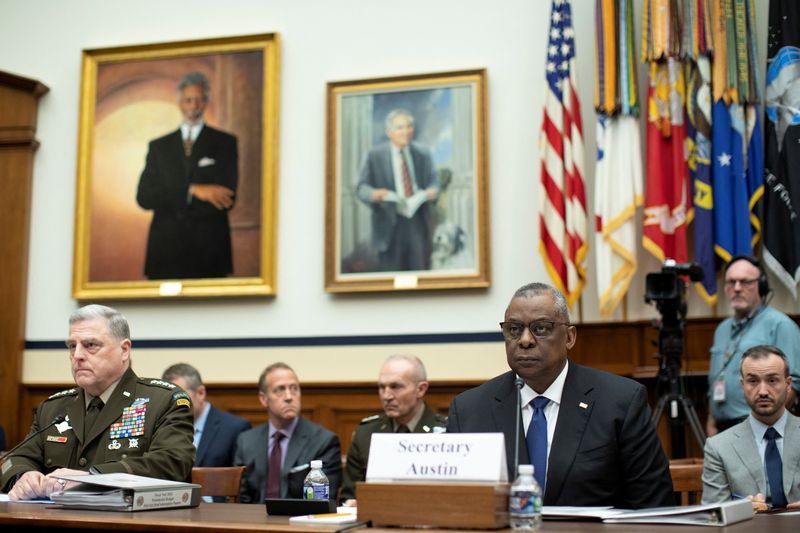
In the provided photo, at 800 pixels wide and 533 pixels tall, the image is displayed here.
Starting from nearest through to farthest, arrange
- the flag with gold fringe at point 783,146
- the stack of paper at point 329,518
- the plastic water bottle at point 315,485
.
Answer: the stack of paper at point 329,518 < the plastic water bottle at point 315,485 < the flag with gold fringe at point 783,146

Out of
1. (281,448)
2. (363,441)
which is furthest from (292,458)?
(363,441)

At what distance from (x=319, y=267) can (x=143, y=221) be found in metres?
1.48

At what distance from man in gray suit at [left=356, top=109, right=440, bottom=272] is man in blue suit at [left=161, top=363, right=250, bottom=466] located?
1.74 meters

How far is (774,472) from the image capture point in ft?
13.5

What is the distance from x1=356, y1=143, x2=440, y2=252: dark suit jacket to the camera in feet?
23.6

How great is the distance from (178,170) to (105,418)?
407cm

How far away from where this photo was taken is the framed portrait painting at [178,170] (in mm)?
7523

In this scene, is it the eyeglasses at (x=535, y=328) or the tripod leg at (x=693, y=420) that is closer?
the eyeglasses at (x=535, y=328)

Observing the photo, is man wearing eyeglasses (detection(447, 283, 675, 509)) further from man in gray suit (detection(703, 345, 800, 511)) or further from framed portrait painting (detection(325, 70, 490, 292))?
framed portrait painting (detection(325, 70, 490, 292))

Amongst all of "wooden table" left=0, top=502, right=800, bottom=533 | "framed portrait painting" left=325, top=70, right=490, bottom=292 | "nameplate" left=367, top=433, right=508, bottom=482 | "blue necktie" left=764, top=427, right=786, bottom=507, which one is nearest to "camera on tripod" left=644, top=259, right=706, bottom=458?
"blue necktie" left=764, top=427, right=786, bottom=507

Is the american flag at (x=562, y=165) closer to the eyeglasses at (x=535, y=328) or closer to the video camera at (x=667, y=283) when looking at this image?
the video camera at (x=667, y=283)

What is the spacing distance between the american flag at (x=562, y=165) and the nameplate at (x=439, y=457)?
416 cm

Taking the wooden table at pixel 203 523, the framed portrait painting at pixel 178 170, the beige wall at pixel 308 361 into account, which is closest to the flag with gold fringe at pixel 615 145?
the beige wall at pixel 308 361

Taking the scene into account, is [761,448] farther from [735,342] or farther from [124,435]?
[124,435]
